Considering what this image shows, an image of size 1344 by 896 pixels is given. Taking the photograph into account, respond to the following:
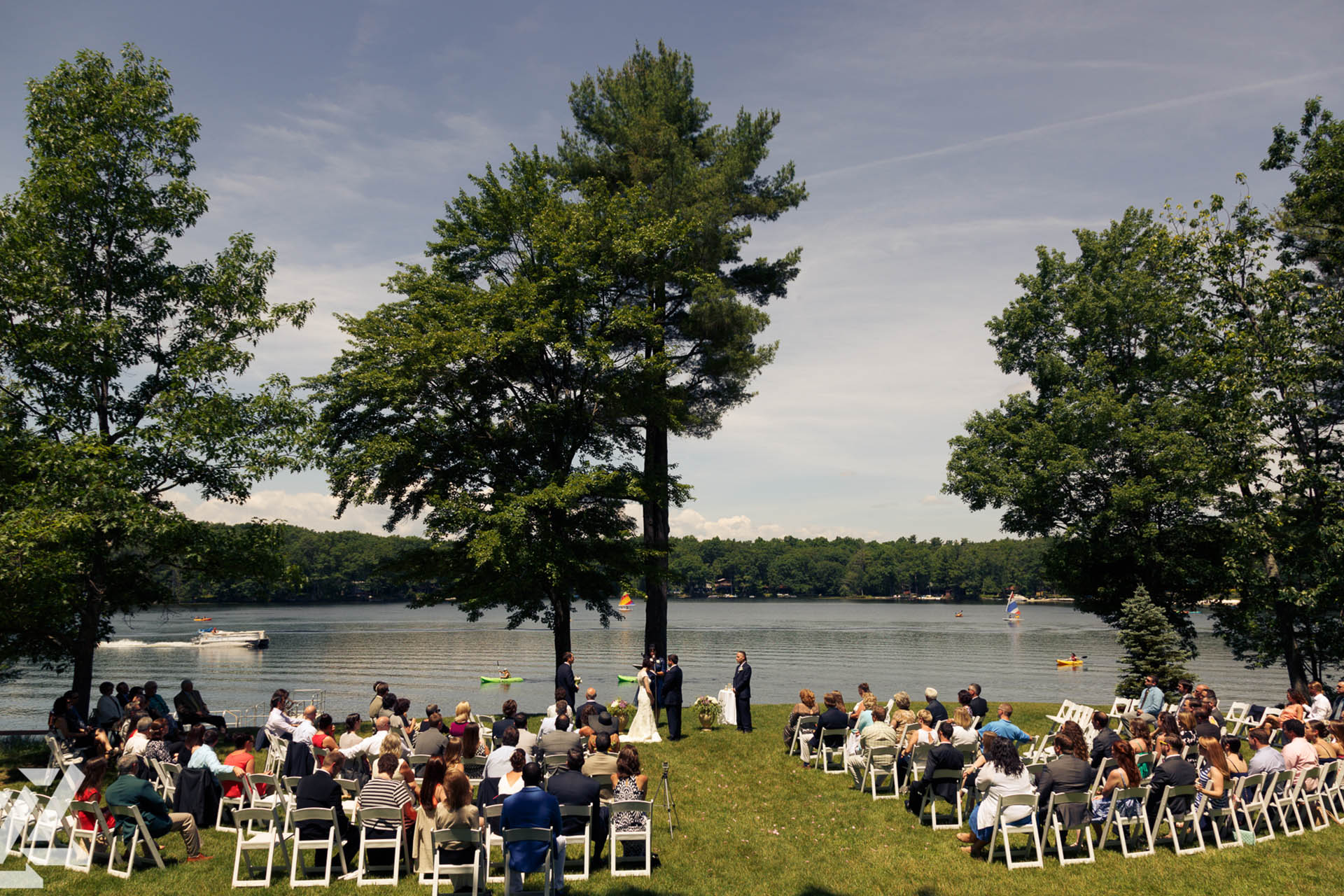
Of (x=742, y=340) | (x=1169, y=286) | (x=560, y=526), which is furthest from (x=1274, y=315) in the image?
(x=560, y=526)

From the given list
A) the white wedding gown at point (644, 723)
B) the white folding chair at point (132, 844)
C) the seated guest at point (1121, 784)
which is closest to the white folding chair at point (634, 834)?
the white folding chair at point (132, 844)

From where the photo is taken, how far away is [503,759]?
966 cm

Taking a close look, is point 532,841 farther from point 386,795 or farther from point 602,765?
point 602,765

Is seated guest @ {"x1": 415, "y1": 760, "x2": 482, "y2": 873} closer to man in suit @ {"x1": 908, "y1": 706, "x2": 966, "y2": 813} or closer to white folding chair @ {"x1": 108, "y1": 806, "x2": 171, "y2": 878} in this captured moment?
white folding chair @ {"x1": 108, "y1": 806, "x2": 171, "y2": 878}

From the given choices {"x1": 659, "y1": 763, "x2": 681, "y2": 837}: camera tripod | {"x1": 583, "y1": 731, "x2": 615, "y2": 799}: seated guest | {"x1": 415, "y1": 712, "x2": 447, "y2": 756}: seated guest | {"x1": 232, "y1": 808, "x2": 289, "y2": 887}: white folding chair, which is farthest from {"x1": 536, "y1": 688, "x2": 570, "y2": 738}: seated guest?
{"x1": 232, "y1": 808, "x2": 289, "y2": 887}: white folding chair

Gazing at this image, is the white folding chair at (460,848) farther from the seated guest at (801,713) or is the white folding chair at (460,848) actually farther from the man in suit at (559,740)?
the seated guest at (801,713)

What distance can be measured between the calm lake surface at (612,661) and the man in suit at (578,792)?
9.51m

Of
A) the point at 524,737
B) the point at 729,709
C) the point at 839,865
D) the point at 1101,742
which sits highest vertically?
the point at 1101,742

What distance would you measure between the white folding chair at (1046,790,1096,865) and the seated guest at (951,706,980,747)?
209 cm

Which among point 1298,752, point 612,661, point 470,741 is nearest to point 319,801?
point 470,741

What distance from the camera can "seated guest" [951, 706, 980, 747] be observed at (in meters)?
11.3

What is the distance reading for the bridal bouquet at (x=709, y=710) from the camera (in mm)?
17641

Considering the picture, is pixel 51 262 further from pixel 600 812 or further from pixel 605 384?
pixel 600 812

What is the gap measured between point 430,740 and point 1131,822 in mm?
8774
